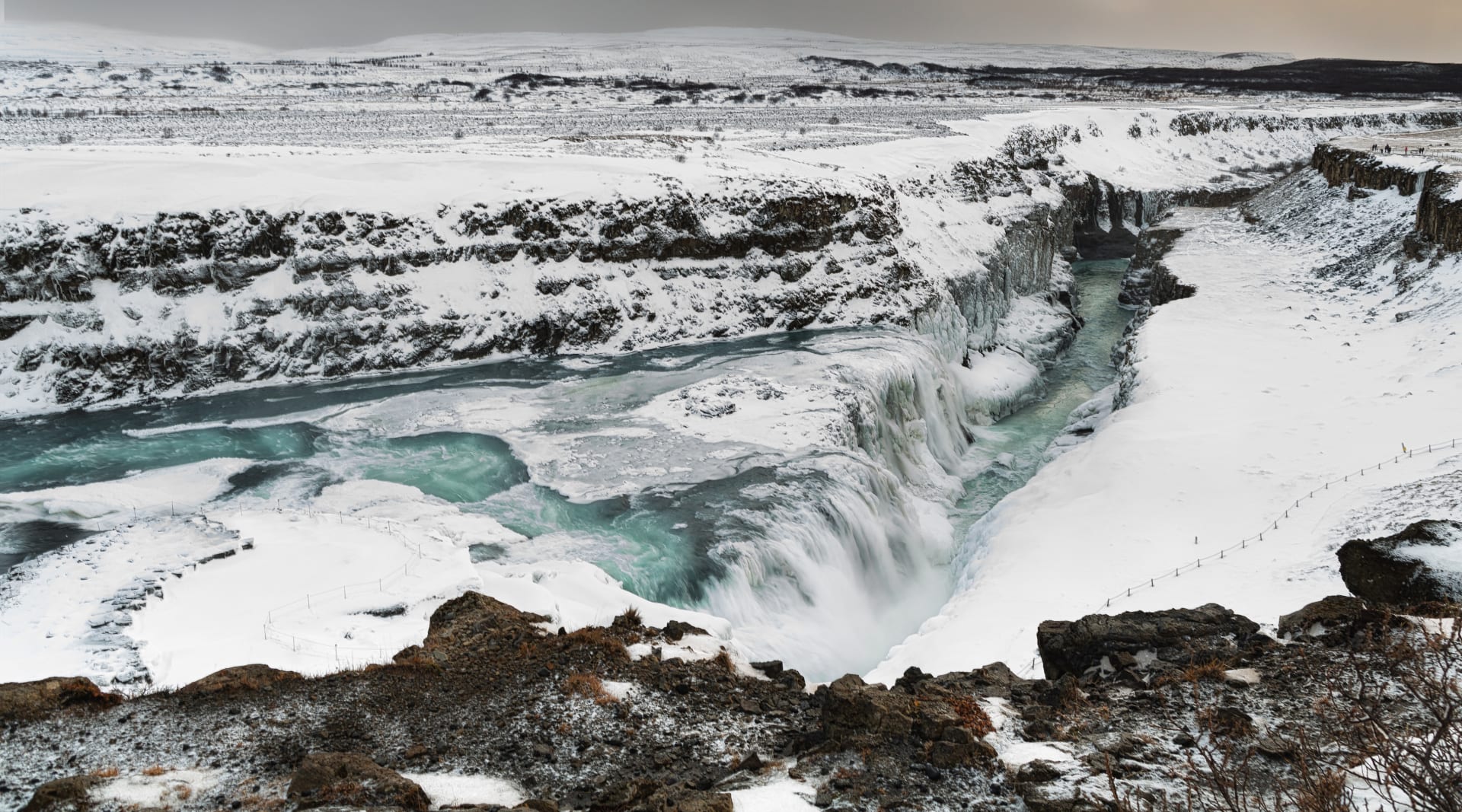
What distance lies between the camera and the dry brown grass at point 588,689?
10453mm

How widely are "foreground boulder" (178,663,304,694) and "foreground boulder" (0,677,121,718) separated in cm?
79

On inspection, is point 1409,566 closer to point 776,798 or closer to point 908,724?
point 908,724

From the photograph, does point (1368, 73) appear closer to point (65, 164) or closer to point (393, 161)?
point (393, 161)

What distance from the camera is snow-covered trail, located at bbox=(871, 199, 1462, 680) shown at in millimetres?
16078

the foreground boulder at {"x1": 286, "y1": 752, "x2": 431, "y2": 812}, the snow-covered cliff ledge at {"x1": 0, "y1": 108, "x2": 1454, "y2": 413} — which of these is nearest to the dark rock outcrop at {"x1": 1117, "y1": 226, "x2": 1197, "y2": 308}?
the snow-covered cliff ledge at {"x1": 0, "y1": 108, "x2": 1454, "y2": 413}

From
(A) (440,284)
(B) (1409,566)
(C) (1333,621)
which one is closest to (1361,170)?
(B) (1409,566)

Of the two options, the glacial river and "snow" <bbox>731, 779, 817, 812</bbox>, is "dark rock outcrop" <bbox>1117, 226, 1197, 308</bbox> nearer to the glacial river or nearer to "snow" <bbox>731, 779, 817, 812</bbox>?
the glacial river

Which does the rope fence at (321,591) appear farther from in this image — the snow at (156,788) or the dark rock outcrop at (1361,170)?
the dark rock outcrop at (1361,170)

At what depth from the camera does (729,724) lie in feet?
33.5

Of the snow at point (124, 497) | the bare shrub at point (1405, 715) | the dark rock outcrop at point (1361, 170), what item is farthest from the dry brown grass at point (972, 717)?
the dark rock outcrop at point (1361, 170)

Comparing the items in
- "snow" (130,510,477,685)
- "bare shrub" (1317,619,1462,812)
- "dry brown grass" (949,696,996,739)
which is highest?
"bare shrub" (1317,619,1462,812)

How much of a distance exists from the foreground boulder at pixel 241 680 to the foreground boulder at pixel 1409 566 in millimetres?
13368

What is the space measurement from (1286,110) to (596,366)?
3321 inches

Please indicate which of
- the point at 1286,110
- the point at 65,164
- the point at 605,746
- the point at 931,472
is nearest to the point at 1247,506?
the point at 931,472
